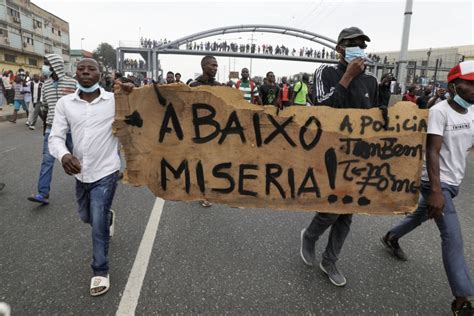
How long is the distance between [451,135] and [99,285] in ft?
9.09

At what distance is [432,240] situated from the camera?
3.57 metres

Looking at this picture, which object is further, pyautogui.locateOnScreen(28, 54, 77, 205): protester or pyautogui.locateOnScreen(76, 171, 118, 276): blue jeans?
pyautogui.locateOnScreen(28, 54, 77, 205): protester

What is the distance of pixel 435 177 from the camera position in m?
2.34

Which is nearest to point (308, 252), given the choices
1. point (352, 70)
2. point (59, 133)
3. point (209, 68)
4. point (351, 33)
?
point (352, 70)

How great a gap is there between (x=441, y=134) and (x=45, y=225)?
381 cm

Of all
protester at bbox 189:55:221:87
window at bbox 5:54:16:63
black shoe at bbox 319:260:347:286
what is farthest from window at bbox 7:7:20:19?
black shoe at bbox 319:260:347:286

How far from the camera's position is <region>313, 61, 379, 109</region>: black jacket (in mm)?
2436

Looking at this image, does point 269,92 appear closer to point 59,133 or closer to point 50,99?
point 50,99

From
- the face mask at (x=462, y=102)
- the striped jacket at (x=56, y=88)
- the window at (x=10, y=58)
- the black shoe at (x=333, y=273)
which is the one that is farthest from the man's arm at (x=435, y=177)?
the window at (x=10, y=58)

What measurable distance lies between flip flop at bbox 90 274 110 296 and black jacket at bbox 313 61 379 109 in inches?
83.1

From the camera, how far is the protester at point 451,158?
2291 millimetres

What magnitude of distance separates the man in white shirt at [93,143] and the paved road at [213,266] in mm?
310

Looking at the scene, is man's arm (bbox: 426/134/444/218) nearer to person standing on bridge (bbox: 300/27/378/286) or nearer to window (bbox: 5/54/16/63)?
person standing on bridge (bbox: 300/27/378/286)

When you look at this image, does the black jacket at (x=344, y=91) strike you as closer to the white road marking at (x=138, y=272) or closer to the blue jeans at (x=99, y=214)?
the blue jeans at (x=99, y=214)
